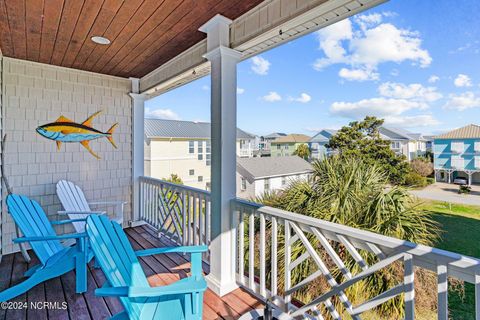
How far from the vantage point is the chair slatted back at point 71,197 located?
357 centimetres

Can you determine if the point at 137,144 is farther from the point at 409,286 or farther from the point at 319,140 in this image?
the point at 319,140

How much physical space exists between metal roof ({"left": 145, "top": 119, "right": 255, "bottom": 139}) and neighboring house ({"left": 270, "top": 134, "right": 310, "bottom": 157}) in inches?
81.8

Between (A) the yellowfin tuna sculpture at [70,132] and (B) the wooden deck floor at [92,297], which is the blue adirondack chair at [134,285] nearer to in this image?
(B) the wooden deck floor at [92,297]

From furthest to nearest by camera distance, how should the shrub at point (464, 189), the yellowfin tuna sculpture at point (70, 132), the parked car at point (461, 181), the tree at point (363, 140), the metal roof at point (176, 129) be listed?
the metal roof at point (176, 129)
the tree at point (363, 140)
the parked car at point (461, 181)
the shrub at point (464, 189)
the yellowfin tuna sculpture at point (70, 132)

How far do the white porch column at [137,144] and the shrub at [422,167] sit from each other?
726cm

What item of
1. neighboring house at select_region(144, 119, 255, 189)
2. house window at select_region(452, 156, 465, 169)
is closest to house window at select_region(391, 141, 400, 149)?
house window at select_region(452, 156, 465, 169)

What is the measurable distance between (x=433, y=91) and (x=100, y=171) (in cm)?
1221

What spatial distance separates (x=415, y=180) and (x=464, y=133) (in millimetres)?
1599

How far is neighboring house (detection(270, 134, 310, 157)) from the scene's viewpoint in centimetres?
1477

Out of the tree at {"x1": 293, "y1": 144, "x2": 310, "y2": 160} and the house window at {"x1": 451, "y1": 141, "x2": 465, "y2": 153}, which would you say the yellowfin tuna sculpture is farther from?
the tree at {"x1": 293, "y1": 144, "x2": 310, "y2": 160}

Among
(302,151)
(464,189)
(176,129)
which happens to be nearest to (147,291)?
(464,189)

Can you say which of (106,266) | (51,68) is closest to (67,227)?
(51,68)

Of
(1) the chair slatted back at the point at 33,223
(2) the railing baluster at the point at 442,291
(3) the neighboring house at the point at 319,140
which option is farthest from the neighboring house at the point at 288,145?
(2) the railing baluster at the point at 442,291

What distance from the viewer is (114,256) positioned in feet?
5.87
